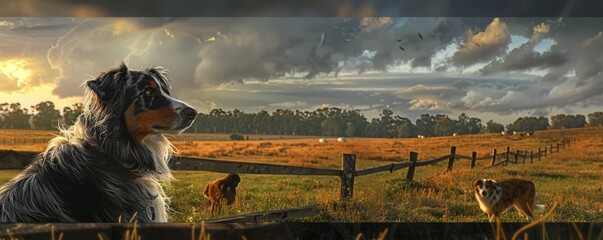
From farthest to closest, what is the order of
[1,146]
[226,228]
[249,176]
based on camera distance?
[249,176] < [1,146] < [226,228]

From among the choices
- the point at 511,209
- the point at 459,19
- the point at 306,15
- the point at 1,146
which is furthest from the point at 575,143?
the point at 1,146

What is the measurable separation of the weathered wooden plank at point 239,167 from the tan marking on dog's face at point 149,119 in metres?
0.83

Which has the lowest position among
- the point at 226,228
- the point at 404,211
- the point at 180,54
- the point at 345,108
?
the point at 404,211

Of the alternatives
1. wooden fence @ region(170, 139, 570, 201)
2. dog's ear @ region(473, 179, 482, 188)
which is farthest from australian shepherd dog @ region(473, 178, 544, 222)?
wooden fence @ region(170, 139, 570, 201)

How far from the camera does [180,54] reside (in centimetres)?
407

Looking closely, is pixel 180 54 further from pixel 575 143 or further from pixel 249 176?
pixel 575 143

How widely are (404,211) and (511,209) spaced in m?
0.63

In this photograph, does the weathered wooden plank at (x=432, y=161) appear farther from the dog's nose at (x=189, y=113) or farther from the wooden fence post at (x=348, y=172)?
the dog's nose at (x=189, y=113)

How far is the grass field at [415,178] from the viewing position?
13.9 feet

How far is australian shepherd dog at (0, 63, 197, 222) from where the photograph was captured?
9.79 feet

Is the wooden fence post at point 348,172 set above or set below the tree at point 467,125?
below

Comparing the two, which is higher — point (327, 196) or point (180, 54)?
point (180, 54)

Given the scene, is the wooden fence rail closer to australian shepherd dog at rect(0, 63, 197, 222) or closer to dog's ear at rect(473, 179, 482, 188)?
dog's ear at rect(473, 179, 482, 188)

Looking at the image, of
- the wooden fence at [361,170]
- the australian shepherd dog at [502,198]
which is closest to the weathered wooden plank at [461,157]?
the wooden fence at [361,170]
